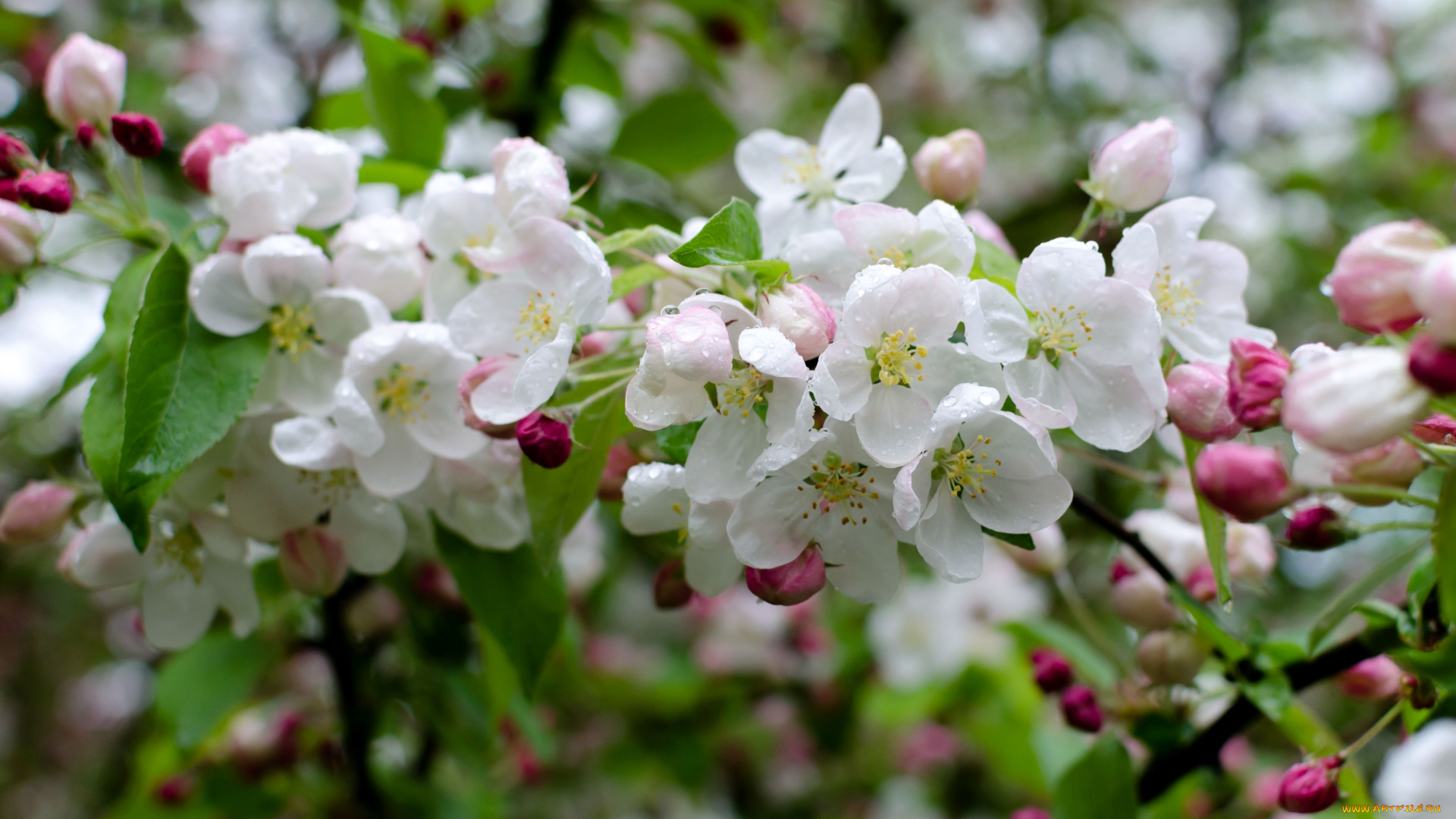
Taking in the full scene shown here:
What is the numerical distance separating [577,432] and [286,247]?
0.36 meters

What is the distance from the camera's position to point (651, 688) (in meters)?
2.41

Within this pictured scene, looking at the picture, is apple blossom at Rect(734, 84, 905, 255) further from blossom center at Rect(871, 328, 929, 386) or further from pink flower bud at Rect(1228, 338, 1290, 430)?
pink flower bud at Rect(1228, 338, 1290, 430)

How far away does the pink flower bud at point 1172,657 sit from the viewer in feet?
3.40

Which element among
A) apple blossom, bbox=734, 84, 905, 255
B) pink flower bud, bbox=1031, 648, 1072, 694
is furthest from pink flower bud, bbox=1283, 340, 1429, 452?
pink flower bud, bbox=1031, 648, 1072, 694

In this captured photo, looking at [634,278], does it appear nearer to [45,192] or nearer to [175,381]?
[175,381]

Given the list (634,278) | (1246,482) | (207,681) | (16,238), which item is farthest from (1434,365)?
(207,681)

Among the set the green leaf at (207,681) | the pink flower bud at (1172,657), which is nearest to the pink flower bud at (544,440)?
the pink flower bud at (1172,657)

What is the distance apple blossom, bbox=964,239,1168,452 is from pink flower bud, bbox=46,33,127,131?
3.20 feet

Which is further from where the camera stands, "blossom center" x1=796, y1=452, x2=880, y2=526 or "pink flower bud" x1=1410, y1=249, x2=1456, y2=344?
"blossom center" x1=796, y1=452, x2=880, y2=526

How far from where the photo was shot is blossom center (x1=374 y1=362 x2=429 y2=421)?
0.98 m

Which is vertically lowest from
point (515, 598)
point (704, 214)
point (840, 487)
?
point (704, 214)

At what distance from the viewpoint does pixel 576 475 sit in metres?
0.90

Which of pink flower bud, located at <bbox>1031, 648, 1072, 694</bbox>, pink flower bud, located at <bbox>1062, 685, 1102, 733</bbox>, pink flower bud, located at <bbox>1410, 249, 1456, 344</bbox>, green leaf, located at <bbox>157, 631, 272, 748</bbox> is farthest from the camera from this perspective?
green leaf, located at <bbox>157, 631, 272, 748</bbox>

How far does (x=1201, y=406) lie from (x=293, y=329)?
882 millimetres
